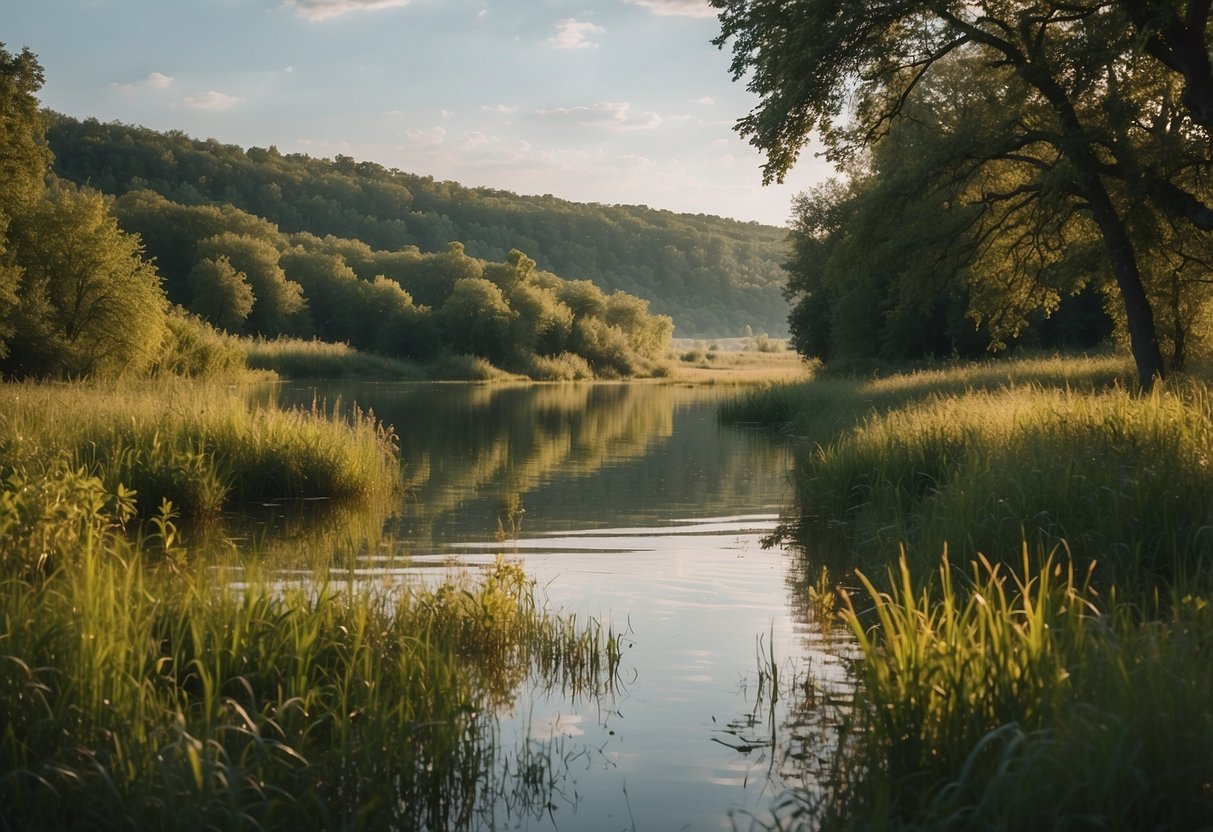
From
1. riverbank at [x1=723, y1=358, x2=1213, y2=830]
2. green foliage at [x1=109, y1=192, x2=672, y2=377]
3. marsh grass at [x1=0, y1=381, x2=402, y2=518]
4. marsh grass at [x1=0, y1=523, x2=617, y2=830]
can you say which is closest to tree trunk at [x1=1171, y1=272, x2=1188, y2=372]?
riverbank at [x1=723, y1=358, x2=1213, y2=830]

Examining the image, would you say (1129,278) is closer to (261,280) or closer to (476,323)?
(476,323)

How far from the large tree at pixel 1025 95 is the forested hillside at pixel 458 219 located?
62.1 m

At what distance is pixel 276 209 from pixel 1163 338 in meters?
110

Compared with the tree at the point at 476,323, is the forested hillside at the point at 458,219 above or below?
above

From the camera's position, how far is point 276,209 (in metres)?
123

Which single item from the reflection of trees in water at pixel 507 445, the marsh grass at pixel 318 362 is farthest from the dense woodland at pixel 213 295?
the reflection of trees in water at pixel 507 445

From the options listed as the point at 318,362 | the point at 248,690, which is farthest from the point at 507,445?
the point at 318,362

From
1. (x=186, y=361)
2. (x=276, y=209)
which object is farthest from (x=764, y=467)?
(x=276, y=209)

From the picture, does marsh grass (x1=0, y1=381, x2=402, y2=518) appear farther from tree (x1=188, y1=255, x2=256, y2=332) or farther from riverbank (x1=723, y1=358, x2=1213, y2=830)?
tree (x1=188, y1=255, x2=256, y2=332)

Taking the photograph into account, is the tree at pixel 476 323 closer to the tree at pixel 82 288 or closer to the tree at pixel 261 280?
the tree at pixel 261 280

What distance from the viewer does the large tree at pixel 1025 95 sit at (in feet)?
57.8

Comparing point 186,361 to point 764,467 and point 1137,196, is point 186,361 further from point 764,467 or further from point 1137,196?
point 1137,196

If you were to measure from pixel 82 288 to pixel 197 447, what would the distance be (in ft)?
59.3

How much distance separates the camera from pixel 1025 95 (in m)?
19.1
